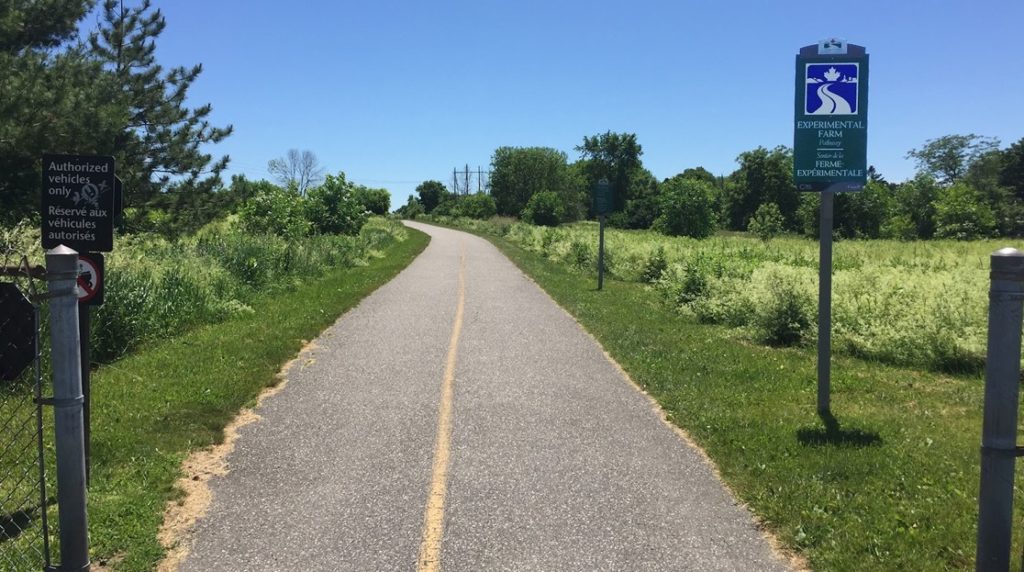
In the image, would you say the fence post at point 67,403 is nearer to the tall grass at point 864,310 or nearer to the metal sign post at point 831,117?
the metal sign post at point 831,117

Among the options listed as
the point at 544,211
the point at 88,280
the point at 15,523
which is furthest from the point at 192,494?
the point at 544,211

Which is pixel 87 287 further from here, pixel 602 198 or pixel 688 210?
pixel 688 210

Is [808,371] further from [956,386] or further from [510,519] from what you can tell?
[510,519]

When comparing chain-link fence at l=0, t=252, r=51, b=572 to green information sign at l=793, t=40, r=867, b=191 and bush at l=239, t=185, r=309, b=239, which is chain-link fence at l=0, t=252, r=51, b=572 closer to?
green information sign at l=793, t=40, r=867, b=191

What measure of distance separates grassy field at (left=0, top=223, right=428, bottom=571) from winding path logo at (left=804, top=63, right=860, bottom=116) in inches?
A: 251

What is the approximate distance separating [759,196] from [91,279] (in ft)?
328

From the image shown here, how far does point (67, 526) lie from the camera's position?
3129 mm

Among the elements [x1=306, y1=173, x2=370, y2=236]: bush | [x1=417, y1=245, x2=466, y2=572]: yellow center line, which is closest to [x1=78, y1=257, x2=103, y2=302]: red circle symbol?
[x1=417, y1=245, x2=466, y2=572]: yellow center line

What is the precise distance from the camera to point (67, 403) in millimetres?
2996

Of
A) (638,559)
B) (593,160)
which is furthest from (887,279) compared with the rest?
(593,160)

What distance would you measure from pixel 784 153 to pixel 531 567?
100307 mm

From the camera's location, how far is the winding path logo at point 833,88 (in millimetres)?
6348

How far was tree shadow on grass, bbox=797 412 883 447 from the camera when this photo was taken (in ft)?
19.4

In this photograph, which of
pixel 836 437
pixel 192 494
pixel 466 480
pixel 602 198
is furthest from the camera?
pixel 602 198
